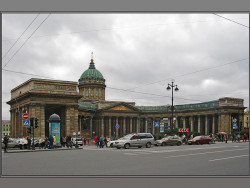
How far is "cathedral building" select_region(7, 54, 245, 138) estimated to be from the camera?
2606 inches

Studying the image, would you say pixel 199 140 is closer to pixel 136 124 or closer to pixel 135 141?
pixel 135 141

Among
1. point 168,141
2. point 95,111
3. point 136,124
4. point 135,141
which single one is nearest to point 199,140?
point 168,141

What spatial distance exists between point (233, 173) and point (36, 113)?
55621mm

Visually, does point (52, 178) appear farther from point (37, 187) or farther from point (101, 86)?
point (101, 86)

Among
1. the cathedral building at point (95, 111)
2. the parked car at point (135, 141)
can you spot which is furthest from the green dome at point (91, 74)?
the parked car at point (135, 141)

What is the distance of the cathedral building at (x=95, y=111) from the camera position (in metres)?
66.2

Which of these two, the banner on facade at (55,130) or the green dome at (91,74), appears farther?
the green dome at (91,74)

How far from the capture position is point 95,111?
108 meters

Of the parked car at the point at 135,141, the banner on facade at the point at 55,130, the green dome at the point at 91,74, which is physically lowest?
the parked car at the point at 135,141

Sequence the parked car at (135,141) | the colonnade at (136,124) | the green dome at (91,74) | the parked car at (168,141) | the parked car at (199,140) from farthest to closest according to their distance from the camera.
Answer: the green dome at (91,74), the colonnade at (136,124), the parked car at (199,140), the parked car at (168,141), the parked car at (135,141)

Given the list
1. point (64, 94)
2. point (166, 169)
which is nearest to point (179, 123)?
point (64, 94)

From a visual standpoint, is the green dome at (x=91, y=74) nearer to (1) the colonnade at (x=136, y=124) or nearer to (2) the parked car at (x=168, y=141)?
(1) the colonnade at (x=136, y=124)

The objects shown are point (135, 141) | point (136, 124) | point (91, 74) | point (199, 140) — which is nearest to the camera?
point (135, 141)
